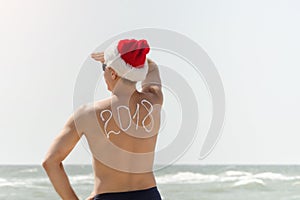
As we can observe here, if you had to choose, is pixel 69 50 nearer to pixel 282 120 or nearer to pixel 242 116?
pixel 242 116

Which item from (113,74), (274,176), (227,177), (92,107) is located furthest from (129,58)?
(274,176)

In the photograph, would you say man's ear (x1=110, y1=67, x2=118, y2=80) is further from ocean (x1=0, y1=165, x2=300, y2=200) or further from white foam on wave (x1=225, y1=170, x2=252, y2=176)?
white foam on wave (x1=225, y1=170, x2=252, y2=176)

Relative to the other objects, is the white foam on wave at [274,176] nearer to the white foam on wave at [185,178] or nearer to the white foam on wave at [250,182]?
the white foam on wave at [250,182]

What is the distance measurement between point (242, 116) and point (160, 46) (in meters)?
13.1

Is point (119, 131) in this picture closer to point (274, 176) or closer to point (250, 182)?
point (250, 182)

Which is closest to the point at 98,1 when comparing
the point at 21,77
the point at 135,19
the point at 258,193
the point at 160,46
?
the point at 135,19

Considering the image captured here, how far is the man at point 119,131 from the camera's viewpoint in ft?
6.36

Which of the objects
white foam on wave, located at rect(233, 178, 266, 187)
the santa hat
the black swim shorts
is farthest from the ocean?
the santa hat

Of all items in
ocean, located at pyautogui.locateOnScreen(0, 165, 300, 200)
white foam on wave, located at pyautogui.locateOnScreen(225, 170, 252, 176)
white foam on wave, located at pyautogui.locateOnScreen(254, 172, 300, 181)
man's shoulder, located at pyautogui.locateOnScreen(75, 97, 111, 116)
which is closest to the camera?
man's shoulder, located at pyautogui.locateOnScreen(75, 97, 111, 116)

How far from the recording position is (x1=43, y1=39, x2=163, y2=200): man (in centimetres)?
194

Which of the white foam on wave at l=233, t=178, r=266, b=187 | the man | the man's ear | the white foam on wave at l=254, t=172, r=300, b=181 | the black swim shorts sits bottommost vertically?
the white foam on wave at l=254, t=172, r=300, b=181

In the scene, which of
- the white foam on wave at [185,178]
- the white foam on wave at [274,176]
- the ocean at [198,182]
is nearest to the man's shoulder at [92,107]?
the ocean at [198,182]

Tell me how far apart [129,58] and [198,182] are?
1163 cm

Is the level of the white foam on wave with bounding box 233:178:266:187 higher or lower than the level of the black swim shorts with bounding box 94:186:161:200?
lower
